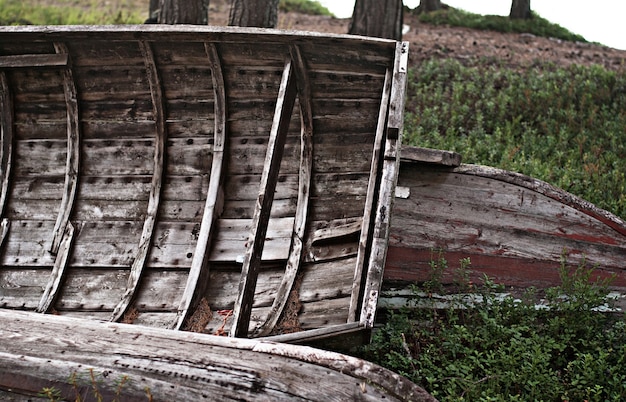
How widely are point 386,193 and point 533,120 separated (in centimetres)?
536

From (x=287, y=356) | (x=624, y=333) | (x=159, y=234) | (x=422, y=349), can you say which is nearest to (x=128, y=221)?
(x=159, y=234)

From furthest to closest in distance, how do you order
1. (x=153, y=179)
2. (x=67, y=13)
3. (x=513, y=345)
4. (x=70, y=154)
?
(x=67, y=13) < (x=70, y=154) < (x=153, y=179) < (x=513, y=345)

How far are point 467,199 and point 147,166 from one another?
2520mm

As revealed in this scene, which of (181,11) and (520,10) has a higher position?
(520,10)

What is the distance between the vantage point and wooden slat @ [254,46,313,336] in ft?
15.6

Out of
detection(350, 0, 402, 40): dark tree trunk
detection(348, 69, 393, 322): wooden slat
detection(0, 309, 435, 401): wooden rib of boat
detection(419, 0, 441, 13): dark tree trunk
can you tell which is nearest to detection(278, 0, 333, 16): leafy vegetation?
detection(419, 0, 441, 13): dark tree trunk

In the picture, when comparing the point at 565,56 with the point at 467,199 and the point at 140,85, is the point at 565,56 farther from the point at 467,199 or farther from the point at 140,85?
the point at 140,85

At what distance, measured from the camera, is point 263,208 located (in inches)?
167

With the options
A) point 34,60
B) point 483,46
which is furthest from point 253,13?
point 483,46

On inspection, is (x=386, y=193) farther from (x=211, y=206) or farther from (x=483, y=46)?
(x=483, y=46)

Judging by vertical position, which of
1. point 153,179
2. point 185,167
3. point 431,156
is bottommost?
point 153,179

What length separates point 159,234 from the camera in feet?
17.6

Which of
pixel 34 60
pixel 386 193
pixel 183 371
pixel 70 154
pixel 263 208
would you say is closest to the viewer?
pixel 183 371

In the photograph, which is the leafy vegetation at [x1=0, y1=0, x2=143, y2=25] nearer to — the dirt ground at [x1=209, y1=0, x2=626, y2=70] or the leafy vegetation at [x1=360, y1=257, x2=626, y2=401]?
the dirt ground at [x1=209, y1=0, x2=626, y2=70]
